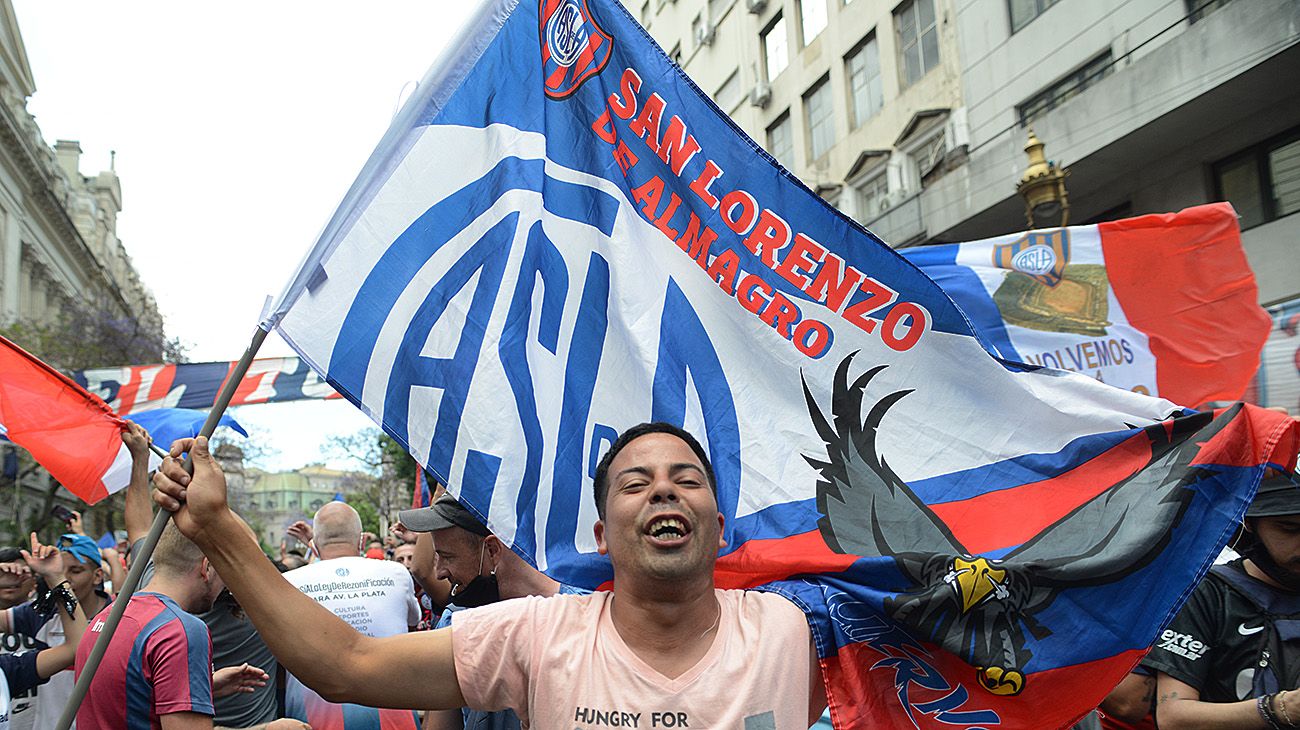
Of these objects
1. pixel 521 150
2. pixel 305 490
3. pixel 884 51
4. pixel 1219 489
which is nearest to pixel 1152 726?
pixel 1219 489

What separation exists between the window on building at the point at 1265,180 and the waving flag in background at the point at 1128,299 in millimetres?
7696

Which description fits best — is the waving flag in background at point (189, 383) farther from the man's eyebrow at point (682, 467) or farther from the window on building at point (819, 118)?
the window on building at point (819, 118)

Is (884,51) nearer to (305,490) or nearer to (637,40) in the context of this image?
(637,40)

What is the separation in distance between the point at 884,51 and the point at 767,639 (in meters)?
20.5

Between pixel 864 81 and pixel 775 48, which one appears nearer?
pixel 864 81

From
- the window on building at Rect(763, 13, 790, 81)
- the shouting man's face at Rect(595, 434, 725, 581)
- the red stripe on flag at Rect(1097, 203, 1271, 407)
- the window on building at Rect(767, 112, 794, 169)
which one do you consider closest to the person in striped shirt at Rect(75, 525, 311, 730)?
the shouting man's face at Rect(595, 434, 725, 581)

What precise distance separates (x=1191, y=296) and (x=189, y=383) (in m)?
12.0

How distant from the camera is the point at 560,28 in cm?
322

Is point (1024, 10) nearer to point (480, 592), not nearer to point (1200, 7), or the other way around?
point (1200, 7)

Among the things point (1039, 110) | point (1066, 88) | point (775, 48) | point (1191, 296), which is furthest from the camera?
point (775, 48)

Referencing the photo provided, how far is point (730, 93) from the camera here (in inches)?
1114

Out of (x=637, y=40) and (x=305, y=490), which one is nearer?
(x=637, y=40)

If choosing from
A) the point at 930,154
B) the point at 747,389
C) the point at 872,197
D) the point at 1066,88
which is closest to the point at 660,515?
the point at 747,389

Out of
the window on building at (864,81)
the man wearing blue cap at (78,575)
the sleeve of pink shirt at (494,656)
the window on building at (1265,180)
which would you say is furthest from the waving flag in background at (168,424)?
the window on building at (864,81)
